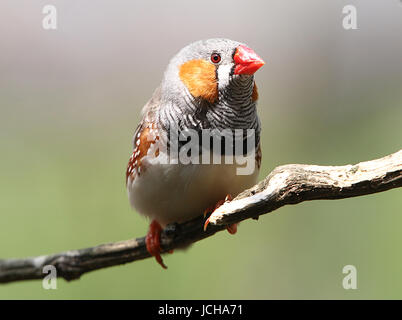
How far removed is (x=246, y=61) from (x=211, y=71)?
167mm

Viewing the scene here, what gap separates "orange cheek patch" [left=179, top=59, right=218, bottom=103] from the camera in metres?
1.75

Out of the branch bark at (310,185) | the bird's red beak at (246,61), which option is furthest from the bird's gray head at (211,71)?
the branch bark at (310,185)

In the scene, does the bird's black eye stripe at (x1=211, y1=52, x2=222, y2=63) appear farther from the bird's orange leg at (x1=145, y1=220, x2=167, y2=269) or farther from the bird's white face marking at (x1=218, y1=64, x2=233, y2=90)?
the bird's orange leg at (x1=145, y1=220, x2=167, y2=269)

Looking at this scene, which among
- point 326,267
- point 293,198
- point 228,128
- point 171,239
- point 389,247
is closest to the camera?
point 293,198

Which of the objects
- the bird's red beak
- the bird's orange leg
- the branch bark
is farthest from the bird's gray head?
the bird's orange leg

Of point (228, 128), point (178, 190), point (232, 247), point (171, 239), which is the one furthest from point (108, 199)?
point (228, 128)

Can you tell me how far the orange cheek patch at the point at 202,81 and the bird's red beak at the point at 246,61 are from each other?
0.36 ft

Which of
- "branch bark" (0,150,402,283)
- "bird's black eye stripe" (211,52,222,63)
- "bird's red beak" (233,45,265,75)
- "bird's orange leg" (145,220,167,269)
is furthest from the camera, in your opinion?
"bird's orange leg" (145,220,167,269)

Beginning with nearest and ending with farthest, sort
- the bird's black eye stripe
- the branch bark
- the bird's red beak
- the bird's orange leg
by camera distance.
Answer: the branch bark
the bird's red beak
the bird's black eye stripe
the bird's orange leg

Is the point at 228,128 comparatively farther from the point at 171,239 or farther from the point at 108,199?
the point at 108,199

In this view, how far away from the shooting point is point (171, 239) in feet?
6.89

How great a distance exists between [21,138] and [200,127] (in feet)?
8.67

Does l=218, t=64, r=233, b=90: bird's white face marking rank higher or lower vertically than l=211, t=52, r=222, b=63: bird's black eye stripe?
lower

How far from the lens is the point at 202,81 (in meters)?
1.76
